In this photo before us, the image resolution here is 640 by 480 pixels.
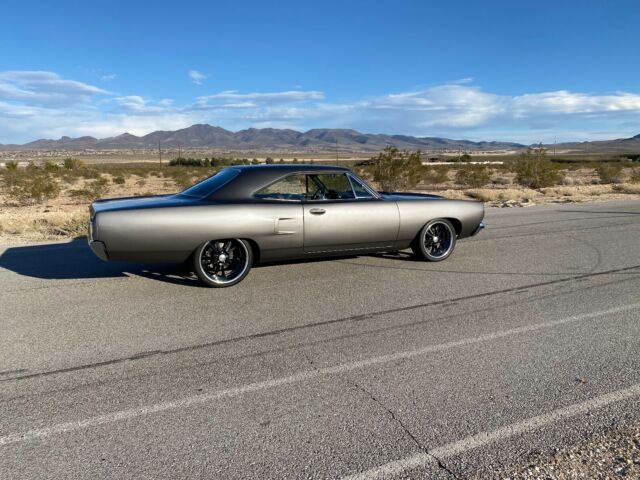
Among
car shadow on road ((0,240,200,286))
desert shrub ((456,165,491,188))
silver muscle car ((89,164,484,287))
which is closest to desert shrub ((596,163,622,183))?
desert shrub ((456,165,491,188))

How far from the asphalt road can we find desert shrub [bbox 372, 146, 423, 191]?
19.7 metres

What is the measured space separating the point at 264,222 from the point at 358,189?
1456 mm

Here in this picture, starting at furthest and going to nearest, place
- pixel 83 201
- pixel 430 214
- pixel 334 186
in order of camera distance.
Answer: pixel 83 201 < pixel 430 214 < pixel 334 186

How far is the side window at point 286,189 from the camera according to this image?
20.5 ft

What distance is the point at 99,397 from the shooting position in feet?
11.1

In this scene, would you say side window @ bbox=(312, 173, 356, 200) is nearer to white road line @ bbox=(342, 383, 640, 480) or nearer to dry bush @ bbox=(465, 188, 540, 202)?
white road line @ bbox=(342, 383, 640, 480)

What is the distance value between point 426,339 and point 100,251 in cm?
350

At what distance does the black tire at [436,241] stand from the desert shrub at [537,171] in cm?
2233

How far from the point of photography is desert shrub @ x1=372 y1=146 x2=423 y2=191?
85.9ft

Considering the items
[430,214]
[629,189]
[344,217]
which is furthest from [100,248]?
[629,189]

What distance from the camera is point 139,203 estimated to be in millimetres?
6004

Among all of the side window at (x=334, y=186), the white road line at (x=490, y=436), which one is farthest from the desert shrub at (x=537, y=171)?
the white road line at (x=490, y=436)

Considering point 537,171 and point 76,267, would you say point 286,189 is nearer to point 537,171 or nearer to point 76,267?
point 76,267

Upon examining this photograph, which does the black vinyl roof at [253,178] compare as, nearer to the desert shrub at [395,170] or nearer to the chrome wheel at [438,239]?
the chrome wheel at [438,239]
